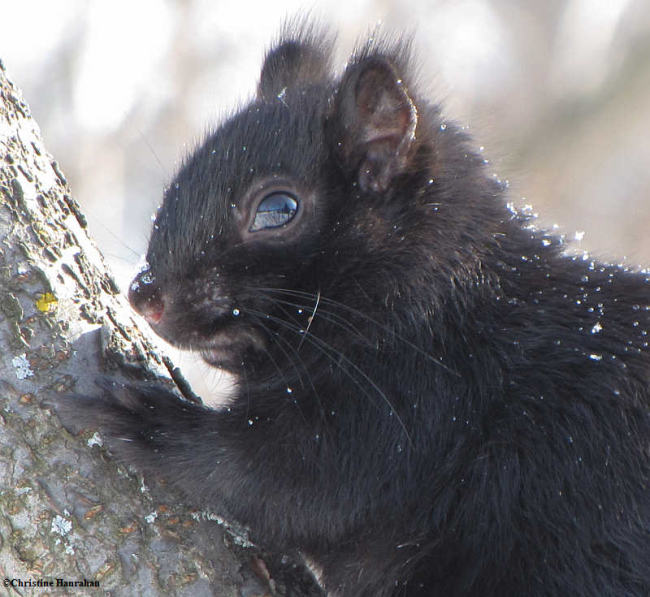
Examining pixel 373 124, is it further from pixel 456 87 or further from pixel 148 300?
pixel 456 87

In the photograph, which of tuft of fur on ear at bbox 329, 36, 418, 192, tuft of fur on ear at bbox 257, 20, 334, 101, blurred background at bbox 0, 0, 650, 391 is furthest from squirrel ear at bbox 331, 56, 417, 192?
blurred background at bbox 0, 0, 650, 391

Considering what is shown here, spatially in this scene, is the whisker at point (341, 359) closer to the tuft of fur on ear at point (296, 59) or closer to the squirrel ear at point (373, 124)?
the squirrel ear at point (373, 124)

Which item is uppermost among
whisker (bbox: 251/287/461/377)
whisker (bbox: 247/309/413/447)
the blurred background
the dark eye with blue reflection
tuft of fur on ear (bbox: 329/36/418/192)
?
the blurred background

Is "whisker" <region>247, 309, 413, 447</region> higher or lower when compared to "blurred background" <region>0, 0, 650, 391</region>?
lower

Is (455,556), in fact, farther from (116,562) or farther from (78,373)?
(78,373)

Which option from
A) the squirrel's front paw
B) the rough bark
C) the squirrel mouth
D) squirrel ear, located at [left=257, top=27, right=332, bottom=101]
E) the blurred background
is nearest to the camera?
the rough bark

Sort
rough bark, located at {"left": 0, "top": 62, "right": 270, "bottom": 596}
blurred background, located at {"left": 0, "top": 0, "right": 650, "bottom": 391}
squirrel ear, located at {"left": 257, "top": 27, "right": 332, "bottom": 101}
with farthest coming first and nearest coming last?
1. blurred background, located at {"left": 0, "top": 0, "right": 650, "bottom": 391}
2. squirrel ear, located at {"left": 257, "top": 27, "right": 332, "bottom": 101}
3. rough bark, located at {"left": 0, "top": 62, "right": 270, "bottom": 596}

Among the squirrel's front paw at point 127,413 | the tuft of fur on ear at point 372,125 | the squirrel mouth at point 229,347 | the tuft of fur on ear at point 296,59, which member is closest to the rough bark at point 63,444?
the squirrel's front paw at point 127,413

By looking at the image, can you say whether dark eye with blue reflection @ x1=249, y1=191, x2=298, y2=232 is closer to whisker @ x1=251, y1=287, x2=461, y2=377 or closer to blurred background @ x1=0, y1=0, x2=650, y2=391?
whisker @ x1=251, y1=287, x2=461, y2=377

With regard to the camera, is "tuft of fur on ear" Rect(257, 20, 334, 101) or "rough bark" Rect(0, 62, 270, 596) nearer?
"rough bark" Rect(0, 62, 270, 596)
